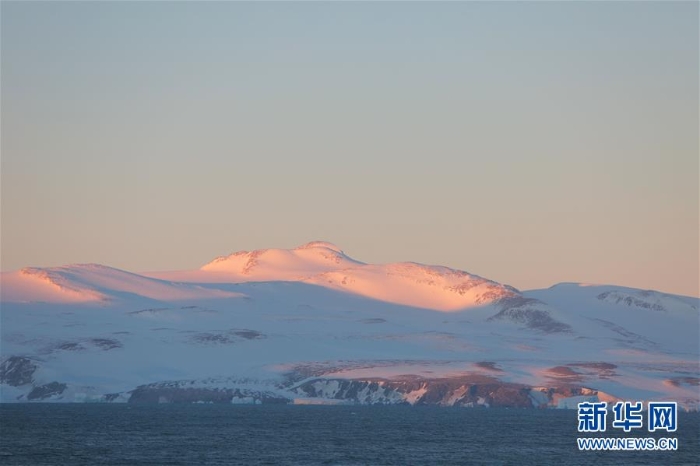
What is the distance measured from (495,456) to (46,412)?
92.1 m

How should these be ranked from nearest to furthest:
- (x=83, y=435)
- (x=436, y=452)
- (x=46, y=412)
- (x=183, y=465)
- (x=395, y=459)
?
(x=183, y=465)
(x=395, y=459)
(x=436, y=452)
(x=83, y=435)
(x=46, y=412)

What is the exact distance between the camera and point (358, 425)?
163m

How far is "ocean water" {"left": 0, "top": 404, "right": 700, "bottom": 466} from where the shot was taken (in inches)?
4493

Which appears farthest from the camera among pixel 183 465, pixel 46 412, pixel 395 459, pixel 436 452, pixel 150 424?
pixel 46 412

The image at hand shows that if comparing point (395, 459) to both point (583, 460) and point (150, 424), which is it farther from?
point (150, 424)

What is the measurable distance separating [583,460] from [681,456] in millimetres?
11178

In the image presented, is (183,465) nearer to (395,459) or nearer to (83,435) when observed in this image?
(395,459)

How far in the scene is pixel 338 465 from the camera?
4242 inches

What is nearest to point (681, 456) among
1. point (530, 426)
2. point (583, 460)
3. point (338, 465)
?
point (583, 460)

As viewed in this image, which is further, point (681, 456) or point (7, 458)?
point (681, 456)

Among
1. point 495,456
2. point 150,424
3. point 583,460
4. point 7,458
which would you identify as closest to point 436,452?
→ point 495,456

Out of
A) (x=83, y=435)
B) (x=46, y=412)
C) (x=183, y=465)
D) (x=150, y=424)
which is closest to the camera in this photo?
(x=183, y=465)

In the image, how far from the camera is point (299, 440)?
133625 mm

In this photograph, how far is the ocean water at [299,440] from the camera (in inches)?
4493
